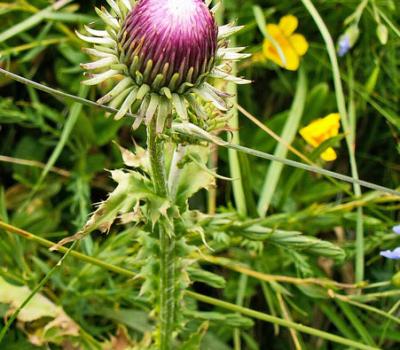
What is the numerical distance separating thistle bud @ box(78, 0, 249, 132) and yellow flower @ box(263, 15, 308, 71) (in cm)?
82

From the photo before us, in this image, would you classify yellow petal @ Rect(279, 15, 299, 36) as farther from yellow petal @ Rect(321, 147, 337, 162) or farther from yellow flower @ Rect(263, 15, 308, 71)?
yellow petal @ Rect(321, 147, 337, 162)

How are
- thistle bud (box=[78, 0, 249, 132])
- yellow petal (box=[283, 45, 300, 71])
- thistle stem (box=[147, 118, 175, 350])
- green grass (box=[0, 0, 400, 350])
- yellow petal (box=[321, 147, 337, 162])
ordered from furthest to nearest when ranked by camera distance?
1. yellow petal (box=[283, 45, 300, 71])
2. yellow petal (box=[321, 147, 337, 162])
3. green grass (box=[0, 0, 400, 350])
4. thistle stem (box=[147, 118, 175, 350])
5. thistle bud (box=[78, 0, 249, 132])

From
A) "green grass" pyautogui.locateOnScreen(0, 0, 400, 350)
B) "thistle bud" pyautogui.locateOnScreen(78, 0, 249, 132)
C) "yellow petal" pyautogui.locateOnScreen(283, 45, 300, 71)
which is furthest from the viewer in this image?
"yellow petal" pyautogui.locateOnScreen(283, 45, 300, 71)

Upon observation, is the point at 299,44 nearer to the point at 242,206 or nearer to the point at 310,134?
the point at 310,134

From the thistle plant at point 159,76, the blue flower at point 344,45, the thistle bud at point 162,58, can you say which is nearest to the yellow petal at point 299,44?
the blue flower at point 344,45

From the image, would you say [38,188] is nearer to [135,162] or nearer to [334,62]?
[135,162]

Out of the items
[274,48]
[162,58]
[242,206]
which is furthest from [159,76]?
[274,48]

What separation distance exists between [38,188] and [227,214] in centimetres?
49

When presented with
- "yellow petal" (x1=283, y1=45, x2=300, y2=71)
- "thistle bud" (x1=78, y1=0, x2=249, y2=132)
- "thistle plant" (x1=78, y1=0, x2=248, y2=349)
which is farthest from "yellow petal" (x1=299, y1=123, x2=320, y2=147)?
"thistle bud" (x1=78, y1=0, x2=249, y2=132)

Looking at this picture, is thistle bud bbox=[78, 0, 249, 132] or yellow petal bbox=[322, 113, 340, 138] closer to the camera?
thistle bud bbox=[78, 0, 249, 132]

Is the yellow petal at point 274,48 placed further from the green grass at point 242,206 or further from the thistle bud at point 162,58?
the thistle bud at point 162,58

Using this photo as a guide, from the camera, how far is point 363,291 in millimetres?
1775

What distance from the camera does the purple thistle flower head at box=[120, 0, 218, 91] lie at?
108 cm

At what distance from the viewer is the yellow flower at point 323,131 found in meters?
1.78
